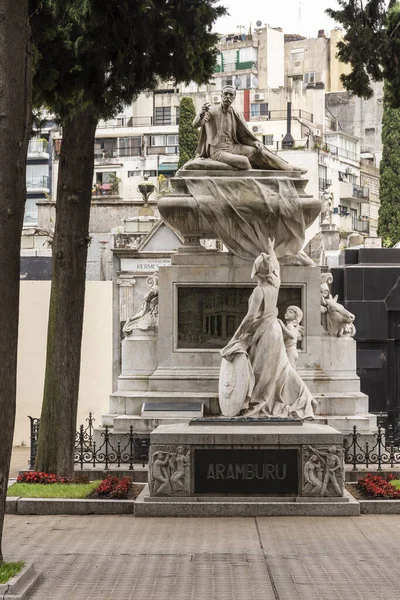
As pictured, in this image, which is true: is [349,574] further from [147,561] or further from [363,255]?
[363,255]

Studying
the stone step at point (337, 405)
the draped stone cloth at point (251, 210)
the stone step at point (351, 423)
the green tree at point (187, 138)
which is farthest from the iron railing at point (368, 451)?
the green tree at point (187, 138)

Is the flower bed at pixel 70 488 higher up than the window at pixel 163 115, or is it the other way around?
the window at pixel 163 115

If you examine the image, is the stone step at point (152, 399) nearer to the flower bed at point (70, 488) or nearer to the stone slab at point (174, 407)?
the stone slab at point (174, 407)

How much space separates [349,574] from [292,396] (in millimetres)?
5622

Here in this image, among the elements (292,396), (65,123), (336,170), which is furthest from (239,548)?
(336,170)

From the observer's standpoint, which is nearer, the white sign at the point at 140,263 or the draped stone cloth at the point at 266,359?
the draped stone cloth at the point at 266,359

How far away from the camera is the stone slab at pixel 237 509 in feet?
46.2

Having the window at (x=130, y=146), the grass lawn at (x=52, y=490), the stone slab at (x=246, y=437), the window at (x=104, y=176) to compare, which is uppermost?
the window at (x=130, y=146)

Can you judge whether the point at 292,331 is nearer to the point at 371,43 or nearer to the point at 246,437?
the point at 246,437

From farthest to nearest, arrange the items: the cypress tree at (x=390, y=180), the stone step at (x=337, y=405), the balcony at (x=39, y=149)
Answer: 1. the balcony at (x=39, y=149)
2. the cypress tree at (x=390, y=180)
3. the stone step at (x=337, y=405)

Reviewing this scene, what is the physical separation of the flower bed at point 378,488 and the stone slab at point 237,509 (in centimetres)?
76

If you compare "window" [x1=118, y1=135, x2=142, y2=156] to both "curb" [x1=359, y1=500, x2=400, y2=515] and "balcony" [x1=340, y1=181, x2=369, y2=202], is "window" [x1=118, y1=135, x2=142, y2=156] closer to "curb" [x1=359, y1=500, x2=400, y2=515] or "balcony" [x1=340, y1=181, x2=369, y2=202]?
"balcony" [x1=340, y1=181, x2=369, y2=202]

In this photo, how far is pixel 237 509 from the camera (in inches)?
555

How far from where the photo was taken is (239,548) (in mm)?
12234
